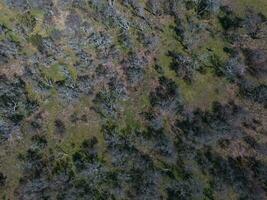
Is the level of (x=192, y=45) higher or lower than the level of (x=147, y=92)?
higher

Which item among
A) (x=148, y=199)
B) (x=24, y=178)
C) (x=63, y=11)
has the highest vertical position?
(x=63, y=11)

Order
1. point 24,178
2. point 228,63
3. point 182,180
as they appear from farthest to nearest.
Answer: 1. point 228,63
2. point 182,180
3. point 24,178

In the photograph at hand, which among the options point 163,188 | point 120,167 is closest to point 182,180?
point 163,188

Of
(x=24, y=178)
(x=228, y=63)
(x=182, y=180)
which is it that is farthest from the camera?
(x=228, y=63)

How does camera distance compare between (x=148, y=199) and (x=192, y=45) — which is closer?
(x=148, y=199)

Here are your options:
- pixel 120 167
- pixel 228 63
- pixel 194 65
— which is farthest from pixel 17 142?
pixel 228 63

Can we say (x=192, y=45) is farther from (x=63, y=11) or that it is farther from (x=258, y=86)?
(x=63, y=11)
